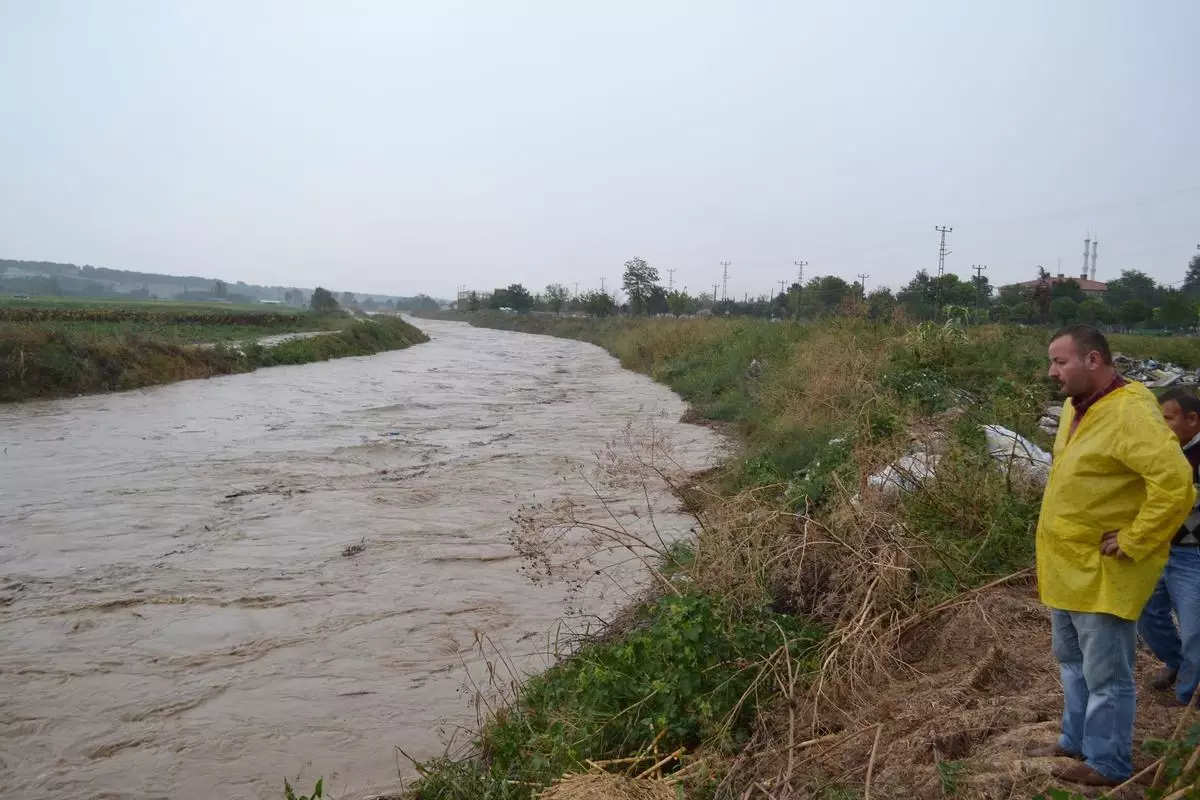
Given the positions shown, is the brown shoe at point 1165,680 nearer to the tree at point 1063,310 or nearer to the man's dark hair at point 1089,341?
the man's dark hair at point 1089,341

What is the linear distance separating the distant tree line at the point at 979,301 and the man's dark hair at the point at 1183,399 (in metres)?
7.32

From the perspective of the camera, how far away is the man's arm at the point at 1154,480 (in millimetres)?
2291

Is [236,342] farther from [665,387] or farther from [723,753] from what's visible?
[723,753]

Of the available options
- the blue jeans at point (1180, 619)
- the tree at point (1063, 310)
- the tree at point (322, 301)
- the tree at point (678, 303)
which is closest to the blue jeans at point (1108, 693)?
the blue jeans at point (1180, 619)

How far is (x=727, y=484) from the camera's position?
329 inches

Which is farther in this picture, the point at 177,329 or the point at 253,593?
the point at 177,329

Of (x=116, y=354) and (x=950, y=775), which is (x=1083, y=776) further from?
(x=116, y=354)

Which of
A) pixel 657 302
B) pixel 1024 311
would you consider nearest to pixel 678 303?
pixel 657 302

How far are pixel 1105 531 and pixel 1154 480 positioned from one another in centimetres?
25

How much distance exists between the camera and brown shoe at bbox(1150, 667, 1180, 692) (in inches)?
123

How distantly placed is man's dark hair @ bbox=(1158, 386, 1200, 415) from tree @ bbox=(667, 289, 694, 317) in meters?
51.7

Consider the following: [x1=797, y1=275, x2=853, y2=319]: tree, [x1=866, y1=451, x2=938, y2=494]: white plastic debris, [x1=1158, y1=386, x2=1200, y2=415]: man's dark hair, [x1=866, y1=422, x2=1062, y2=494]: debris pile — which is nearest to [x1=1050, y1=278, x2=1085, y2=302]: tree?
[x1=797, y1=275, x2=853, y2=319]: tree

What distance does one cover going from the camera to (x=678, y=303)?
56062 mm

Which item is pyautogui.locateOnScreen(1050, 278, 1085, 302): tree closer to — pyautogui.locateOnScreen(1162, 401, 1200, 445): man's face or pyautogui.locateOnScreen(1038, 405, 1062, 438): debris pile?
pyautogui.locateOnScreen(1038, 405, 1062, 438): debris pile
